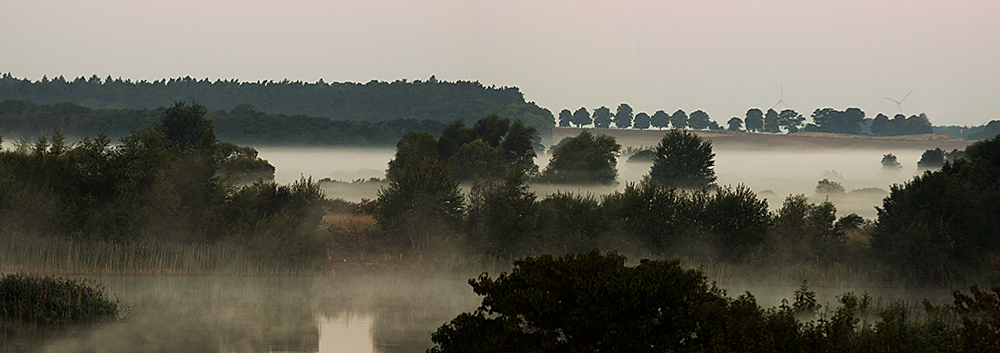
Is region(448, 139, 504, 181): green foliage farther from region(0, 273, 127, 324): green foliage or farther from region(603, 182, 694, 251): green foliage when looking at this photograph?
region(0, 273, 127, 324): green foliage

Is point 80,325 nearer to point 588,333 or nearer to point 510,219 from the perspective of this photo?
point 588,333

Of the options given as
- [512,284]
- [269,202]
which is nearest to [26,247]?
[269,202]

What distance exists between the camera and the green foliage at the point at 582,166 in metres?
49.8

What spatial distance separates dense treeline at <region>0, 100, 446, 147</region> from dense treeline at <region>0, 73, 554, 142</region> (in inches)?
395

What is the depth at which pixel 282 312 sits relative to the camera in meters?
21.0

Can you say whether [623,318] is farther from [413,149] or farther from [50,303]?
[413,149]

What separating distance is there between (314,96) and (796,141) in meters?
54.3

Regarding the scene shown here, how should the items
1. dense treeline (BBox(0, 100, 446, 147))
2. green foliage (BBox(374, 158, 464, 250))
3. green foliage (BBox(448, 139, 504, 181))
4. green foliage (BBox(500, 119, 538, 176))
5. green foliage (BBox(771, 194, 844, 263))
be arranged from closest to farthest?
green foliage (BBox(771, 194, 844, 263)) → green foliage (BBox(374, 158, 464, 250)) → green foliage (BBox(448, 139, 504, 181)) → green foliage (BBox(500, 119, 538, 176)) → dense treeline (BBox(0, 100, 446, 147))

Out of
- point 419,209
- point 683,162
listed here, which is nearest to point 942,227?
point 419,209

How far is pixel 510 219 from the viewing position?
99.2ft

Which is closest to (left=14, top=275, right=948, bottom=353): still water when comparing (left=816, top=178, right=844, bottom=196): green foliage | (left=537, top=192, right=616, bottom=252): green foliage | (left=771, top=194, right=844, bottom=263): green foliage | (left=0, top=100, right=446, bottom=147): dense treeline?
(left=771, top=194, right=844, bottom=263): green foliage

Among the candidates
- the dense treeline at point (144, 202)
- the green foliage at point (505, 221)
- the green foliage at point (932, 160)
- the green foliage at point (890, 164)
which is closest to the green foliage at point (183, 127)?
the dense treeline at point (144, 202)

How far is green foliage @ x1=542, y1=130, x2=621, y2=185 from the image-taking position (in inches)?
1959

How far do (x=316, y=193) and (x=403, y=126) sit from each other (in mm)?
38267
